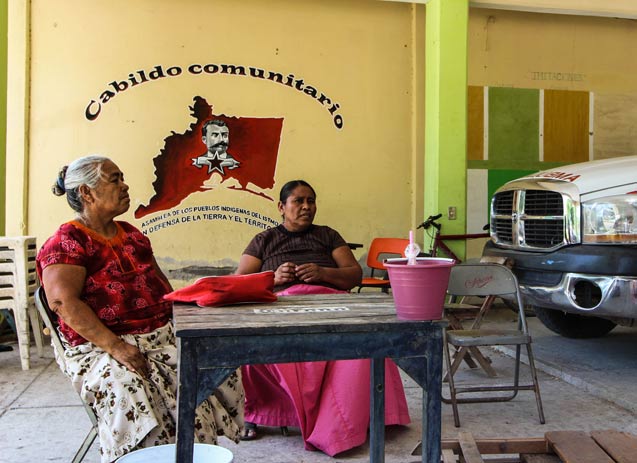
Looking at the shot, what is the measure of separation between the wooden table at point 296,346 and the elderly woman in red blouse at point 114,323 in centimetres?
56

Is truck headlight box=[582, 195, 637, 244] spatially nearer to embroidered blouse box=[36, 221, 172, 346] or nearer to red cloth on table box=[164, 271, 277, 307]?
red cloth on table box=[164, 271, 277, 307]

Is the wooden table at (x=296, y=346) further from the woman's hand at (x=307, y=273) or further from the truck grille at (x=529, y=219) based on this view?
the truck grille at (x=529, y=219)

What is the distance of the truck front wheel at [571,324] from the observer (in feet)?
18.8

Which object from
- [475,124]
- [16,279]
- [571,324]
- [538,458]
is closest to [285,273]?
[538,458]

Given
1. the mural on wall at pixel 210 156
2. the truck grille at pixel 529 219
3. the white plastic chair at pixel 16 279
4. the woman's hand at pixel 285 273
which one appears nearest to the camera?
the woman's hand at pixel 285 273

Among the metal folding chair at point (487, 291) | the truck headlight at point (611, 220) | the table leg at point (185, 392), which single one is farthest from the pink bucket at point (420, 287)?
the truck headlight at point (611, 220)

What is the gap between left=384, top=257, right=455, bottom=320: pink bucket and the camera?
1932mm

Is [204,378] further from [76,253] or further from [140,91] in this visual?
[140,91]

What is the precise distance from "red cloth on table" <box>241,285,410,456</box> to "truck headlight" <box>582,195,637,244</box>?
1.74 m

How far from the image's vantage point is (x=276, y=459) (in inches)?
127

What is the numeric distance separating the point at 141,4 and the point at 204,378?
18.9ft

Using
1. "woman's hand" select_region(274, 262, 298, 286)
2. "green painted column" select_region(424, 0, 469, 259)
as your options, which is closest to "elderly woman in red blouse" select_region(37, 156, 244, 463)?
"woman's hand" select_region(274, 262, 298, 286)

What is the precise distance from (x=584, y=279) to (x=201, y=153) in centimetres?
410

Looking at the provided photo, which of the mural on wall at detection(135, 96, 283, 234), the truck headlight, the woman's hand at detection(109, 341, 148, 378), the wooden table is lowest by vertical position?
the woman's hand at detection(109, 341, 148, 378)
